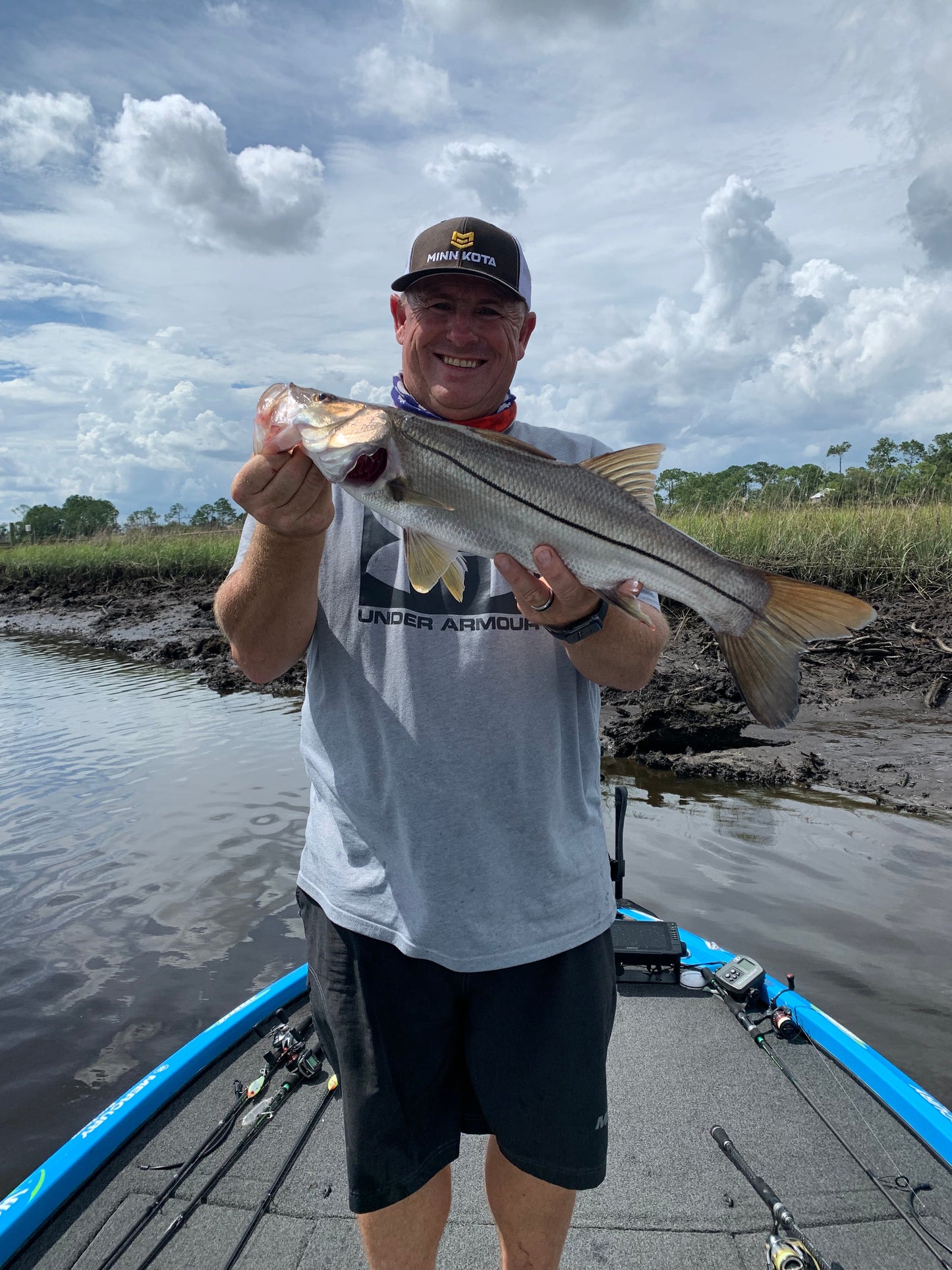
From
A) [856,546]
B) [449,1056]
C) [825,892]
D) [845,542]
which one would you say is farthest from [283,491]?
[845,542]

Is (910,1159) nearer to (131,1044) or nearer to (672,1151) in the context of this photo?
(672,1151)

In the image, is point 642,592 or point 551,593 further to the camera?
point 642,592

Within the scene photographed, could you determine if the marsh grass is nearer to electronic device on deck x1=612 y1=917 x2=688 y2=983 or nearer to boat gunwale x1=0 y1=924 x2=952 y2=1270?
electronic device on deck x1=612 y1=917 x2=688 y2=983

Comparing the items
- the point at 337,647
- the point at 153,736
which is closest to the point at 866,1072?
the point at 337,647

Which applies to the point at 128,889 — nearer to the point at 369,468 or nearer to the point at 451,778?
the point at 451,778

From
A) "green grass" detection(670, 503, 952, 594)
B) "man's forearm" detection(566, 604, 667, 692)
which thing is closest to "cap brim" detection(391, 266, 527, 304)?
"man's forearm" detection(566, 604, 667, 692)

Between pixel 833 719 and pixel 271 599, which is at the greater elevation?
pixel 271 599

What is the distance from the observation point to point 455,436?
83.6 inches

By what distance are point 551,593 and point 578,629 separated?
0.37 feet

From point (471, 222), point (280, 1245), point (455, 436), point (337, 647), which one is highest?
point (471, 222)

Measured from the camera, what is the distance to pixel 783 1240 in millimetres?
2783

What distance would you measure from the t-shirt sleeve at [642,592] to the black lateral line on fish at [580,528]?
18 cm

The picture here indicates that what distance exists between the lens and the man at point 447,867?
1.98 m

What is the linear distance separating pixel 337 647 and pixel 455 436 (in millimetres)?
645
